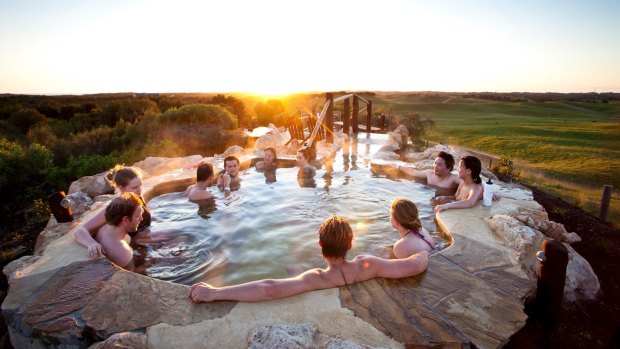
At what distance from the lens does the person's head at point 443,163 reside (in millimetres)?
6161

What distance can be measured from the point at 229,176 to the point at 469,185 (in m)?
4.39

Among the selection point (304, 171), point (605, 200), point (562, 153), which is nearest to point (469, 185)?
point (605, 200)

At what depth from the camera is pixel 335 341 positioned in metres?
2.18

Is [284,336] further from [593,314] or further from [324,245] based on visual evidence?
[593,314]

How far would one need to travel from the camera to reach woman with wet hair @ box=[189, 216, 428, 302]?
2621mm

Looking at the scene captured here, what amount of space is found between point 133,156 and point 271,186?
4.53 metres

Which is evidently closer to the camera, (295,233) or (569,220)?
(295,233)

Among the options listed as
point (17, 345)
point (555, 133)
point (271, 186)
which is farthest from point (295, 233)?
point (555, 133)

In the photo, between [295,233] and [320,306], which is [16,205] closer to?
[295,233]

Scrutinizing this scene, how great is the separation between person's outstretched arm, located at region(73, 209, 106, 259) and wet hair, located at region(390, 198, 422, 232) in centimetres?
296

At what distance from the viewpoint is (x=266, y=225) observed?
532 centimetres

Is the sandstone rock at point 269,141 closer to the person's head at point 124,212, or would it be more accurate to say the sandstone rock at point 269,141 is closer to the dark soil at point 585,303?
the dark soil at point 585,303

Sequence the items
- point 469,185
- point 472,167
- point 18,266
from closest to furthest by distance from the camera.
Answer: point 18,266 < point 472,167 < point 469,185

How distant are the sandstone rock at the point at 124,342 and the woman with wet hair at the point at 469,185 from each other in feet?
12.7
